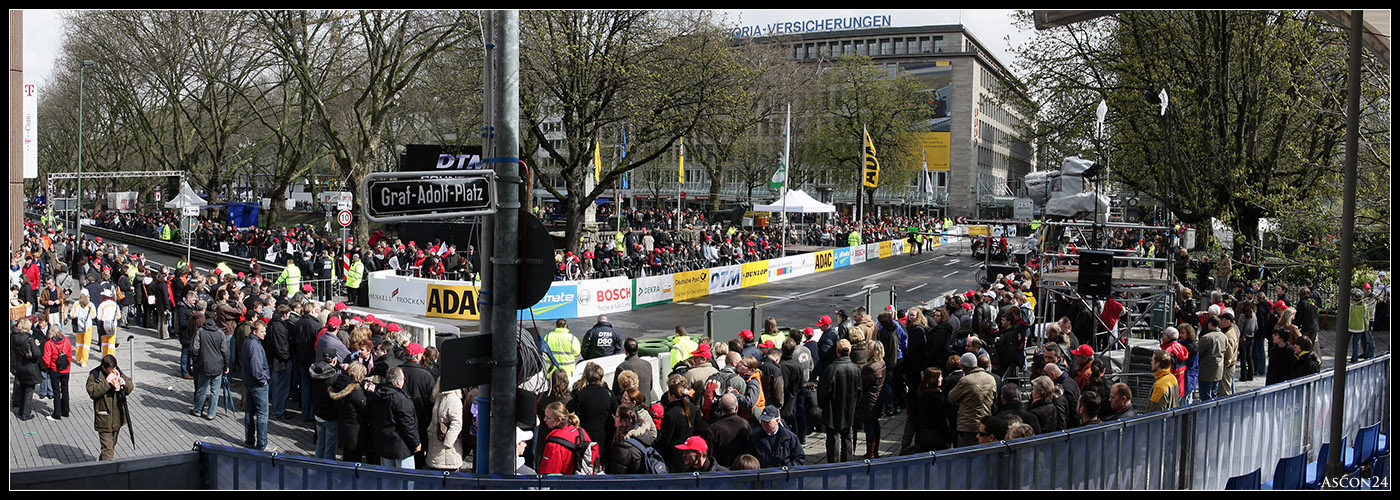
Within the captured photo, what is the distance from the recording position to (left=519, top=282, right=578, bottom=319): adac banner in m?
24.1

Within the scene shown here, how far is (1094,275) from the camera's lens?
15117mm

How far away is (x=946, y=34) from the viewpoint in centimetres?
10656

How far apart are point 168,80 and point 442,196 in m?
46.9

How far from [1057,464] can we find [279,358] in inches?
353

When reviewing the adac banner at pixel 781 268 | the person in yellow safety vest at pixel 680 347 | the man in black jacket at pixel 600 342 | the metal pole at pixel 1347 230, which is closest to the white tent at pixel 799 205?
the adac banner at pixel 781 268

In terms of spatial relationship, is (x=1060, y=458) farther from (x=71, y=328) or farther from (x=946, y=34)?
(x=946, y=34)

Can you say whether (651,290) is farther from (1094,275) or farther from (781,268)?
(1094,275)

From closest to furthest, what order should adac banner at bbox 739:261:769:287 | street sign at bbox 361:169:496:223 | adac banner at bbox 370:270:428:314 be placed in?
1. street sign at bbox 361:169:496:223
2. adac banner at bbox 370:270:428:314
3. adac banner at bbox 739:261:769:287

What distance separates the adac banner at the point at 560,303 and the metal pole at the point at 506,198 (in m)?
18.0

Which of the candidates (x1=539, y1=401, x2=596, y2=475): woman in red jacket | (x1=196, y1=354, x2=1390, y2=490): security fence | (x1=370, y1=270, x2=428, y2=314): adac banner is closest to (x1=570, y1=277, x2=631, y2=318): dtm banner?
(x1=370, y1=270, x2=428, y2=314): adac banner

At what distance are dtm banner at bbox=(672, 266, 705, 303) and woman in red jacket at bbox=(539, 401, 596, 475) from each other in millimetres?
21485

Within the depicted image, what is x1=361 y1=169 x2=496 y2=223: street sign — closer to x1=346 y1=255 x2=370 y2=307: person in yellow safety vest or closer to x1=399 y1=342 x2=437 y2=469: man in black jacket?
x1=399 y1=342 x2=437 y2=469: man in black jacket

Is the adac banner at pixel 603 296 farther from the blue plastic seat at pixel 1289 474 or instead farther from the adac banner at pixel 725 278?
the blue plastic seat at pixel 1289 474

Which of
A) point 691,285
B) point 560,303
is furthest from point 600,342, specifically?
point 691,285
